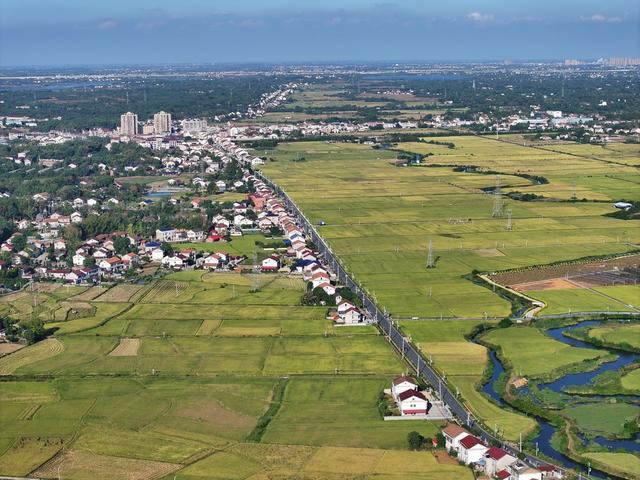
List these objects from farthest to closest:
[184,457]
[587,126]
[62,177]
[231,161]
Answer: [587,126] < [231,161] < [62,177] < [184,457]

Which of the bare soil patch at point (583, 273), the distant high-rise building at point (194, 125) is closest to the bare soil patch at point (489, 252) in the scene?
the bare soil patch at point (583, 273)

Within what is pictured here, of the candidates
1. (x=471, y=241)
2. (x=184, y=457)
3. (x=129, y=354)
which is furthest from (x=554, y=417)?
(x=471, y=241)

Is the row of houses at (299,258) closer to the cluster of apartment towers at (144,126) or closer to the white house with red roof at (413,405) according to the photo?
the white house with red roof at (413,405)

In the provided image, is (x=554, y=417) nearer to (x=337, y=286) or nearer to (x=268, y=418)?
(x=268, y=418)

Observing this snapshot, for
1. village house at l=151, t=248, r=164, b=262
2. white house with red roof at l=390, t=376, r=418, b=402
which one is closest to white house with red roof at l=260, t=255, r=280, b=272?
village house at l=151, t=248, r=164, b=262

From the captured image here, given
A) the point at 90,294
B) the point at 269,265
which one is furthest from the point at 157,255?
the point at 90,294

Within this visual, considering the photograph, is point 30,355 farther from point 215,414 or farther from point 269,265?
point 269,265

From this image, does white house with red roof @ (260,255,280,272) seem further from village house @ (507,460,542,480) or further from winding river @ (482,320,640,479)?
village house @ (507,460,542,480)
